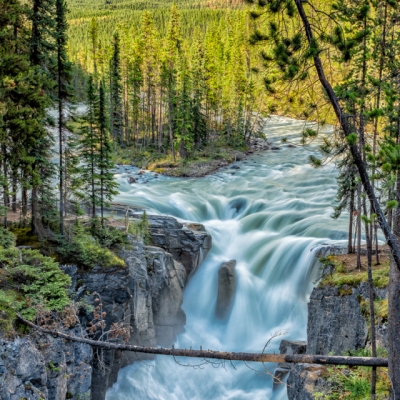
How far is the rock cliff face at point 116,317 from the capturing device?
1038 cm

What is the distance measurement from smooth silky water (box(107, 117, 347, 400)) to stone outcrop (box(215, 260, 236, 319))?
327 mm

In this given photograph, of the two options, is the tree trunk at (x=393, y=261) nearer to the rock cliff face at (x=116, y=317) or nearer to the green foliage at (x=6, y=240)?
the rock cliff face at (x=116, y=317)

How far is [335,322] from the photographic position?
13.9m

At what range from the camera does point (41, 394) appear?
10.3 m

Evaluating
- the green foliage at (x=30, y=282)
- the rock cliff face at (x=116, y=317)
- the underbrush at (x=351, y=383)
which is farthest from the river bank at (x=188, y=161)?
the underbrush at (x=351, y=383)

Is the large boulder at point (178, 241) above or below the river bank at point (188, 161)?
below

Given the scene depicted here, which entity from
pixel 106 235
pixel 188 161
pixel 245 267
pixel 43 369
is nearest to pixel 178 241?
pixel 245 267

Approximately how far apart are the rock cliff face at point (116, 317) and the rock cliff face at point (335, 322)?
21.0ft

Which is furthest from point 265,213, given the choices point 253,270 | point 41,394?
point 41,394

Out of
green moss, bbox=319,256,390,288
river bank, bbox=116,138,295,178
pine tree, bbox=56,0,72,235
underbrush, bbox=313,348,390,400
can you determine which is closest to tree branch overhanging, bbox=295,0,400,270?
underbrush, bbox=313,348,390,400

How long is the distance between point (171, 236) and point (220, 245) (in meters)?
4.03

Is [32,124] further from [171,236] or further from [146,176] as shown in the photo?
[146,176]

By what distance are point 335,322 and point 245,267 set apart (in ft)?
29.2

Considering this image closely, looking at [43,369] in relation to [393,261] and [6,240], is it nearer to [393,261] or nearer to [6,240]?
[6,240]
